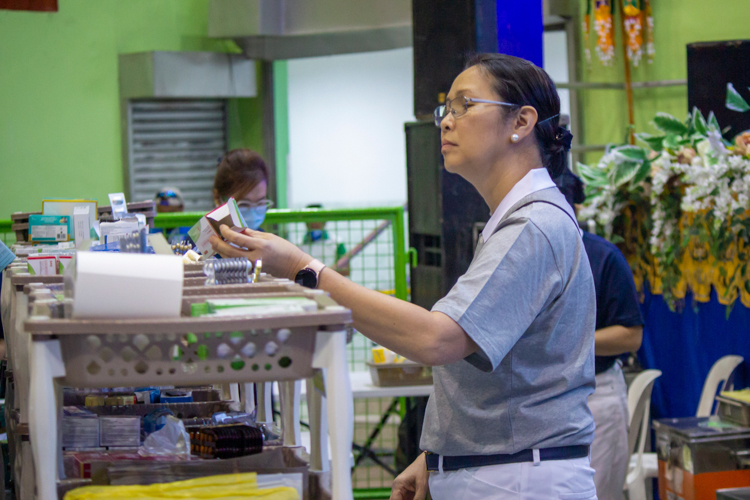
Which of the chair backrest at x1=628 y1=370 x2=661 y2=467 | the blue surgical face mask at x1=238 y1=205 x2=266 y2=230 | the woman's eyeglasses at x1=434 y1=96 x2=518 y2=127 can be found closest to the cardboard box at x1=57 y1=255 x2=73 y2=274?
the woman's eyeglasses at x1=434 y1=96 x2=518 y2=127

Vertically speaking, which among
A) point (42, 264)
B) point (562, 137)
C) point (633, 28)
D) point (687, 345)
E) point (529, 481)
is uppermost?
point (633, 28)

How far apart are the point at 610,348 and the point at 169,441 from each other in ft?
6.37

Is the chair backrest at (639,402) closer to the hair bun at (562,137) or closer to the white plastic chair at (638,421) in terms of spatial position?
the white plastic chair at (638,421)

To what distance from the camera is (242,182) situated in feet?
12.1

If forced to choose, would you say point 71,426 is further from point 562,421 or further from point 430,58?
point 430,58

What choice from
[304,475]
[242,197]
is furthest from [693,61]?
[304,475]

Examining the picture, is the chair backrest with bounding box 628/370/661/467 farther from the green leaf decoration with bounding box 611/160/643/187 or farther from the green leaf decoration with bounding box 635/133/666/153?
the green leaf decoration with bounding box 635/133/666/153

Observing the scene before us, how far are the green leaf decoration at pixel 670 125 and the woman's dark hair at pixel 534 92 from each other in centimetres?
265

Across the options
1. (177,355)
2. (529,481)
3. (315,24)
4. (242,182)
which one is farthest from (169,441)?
(315,24)

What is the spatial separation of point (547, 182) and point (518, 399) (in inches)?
17.5

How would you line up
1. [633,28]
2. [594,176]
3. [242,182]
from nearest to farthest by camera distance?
[242,182] < [594,176] < [633,28]

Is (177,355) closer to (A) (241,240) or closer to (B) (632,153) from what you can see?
(A) (241,240)

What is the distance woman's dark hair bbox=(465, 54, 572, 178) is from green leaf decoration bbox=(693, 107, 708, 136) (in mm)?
2530

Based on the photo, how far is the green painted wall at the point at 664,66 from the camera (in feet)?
22.7
